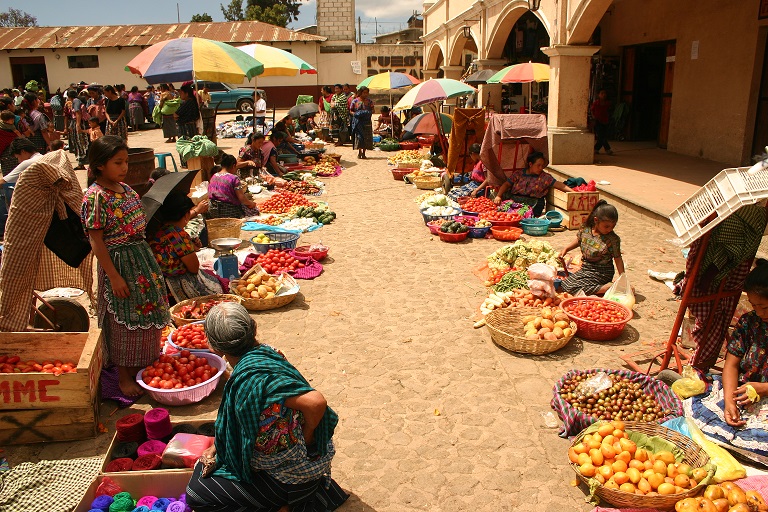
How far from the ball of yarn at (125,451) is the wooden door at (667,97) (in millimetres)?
13906

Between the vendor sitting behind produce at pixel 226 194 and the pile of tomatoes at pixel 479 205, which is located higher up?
the vendor sitting behind produce at pixel 226 194

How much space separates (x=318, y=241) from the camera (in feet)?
28.3

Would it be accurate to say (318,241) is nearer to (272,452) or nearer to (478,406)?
(478,406)

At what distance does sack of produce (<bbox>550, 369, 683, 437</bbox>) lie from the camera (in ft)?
12.7

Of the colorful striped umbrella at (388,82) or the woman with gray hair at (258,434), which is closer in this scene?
the woman with gray hair at (258,434)

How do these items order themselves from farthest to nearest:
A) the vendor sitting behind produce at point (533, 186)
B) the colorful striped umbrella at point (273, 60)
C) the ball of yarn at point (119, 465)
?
the colorful striped umbrella at point (273, 60) < the vendor sitting behind produce at point (533, 186) < the ball of yarn at point (119, 465)

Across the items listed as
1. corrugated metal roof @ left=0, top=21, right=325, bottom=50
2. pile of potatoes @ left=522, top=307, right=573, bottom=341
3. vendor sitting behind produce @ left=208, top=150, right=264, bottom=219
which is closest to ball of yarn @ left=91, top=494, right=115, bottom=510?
pile of potatoes @ left=522, top=307, right=573, bottom=341

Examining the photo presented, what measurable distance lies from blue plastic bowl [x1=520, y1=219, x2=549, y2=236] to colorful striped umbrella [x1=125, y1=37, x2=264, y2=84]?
17.2 ft

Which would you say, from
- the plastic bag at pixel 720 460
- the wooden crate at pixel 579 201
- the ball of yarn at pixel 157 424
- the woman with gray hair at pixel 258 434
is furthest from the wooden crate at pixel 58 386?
the wooden crate at pixel 579 201

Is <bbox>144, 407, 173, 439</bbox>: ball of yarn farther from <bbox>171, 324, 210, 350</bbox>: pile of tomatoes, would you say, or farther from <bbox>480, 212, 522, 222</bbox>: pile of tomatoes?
<bbox>480, 212, 522, 222</bbox>: pile of tomatoes

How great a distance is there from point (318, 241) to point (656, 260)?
14.8ft

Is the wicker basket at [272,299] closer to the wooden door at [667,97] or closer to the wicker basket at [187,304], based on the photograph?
the wicker basket at [187,304]

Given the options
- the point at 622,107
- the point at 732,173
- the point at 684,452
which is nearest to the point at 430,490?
the point at 684,452

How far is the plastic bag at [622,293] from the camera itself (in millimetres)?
5611
